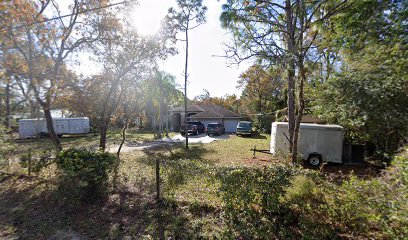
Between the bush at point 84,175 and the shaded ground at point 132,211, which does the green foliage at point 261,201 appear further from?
the bush at point 84,175

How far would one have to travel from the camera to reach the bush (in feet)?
17.3

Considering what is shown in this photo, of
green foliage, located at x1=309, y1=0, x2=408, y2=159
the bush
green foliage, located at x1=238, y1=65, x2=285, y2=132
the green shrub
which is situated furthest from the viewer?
green foliage, located at x1=238, y1=65, x2=285, y2=132

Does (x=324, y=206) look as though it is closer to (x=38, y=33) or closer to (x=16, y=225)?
(x=16, y=225)

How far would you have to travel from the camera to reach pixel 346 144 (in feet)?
33.7

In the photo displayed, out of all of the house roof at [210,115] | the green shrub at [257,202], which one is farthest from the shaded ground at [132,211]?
the house roof at [210,115]

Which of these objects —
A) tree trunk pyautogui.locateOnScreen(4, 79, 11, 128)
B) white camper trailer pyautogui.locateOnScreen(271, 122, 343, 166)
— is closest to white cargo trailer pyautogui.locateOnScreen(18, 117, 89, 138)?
tree trunk pyautogui.locateOnScreen(4, 79, 11, 128)

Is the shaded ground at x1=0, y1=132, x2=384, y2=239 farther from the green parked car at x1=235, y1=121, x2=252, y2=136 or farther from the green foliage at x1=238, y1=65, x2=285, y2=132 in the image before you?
the green foliage at x1=238, y1=65, x2=285, y2=132

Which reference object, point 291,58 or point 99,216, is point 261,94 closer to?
point 291,58

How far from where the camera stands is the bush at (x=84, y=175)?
5.27 m

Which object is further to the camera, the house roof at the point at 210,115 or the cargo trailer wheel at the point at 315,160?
the house roof at the point at 210,115

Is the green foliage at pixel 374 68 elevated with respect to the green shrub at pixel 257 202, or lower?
elevated

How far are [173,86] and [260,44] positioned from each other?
20652 mm

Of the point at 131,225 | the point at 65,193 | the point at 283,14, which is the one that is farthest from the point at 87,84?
the point at 283,14

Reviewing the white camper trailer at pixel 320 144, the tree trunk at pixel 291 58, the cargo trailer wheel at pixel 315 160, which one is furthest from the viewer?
the cargo trailer wheel at pixel 315 160
